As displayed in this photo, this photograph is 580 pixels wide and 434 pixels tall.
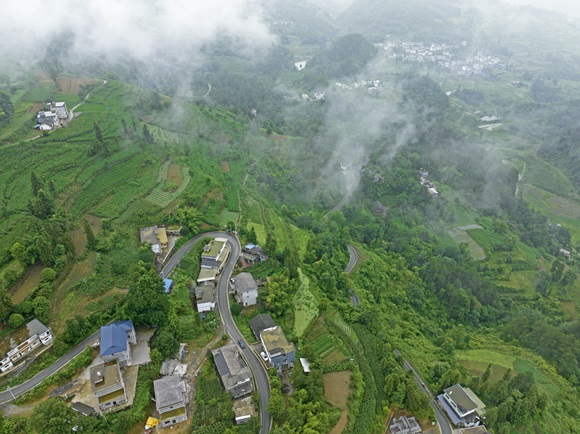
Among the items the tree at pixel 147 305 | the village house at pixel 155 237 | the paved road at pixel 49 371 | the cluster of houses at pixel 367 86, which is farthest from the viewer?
the cluster of houses at pixel 367 86

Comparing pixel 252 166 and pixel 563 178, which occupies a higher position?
pixel 252 166

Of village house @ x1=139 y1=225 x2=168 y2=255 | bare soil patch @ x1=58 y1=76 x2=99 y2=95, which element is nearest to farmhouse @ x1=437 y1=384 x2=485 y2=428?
village house @ x1=139 y1=225 x2=168 y2=255

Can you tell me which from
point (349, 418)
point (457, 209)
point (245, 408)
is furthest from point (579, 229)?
point (245, 408)

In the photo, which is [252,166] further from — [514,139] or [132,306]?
[514,139]

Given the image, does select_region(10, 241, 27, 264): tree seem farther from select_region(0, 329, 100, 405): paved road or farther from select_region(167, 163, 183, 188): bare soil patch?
select_region(167, 163, 183, 188): bare soil patch

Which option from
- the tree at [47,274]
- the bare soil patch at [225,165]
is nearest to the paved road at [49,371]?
the tree at [47,274]

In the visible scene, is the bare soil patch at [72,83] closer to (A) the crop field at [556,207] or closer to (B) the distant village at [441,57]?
(A) the crop field at [556,207]
